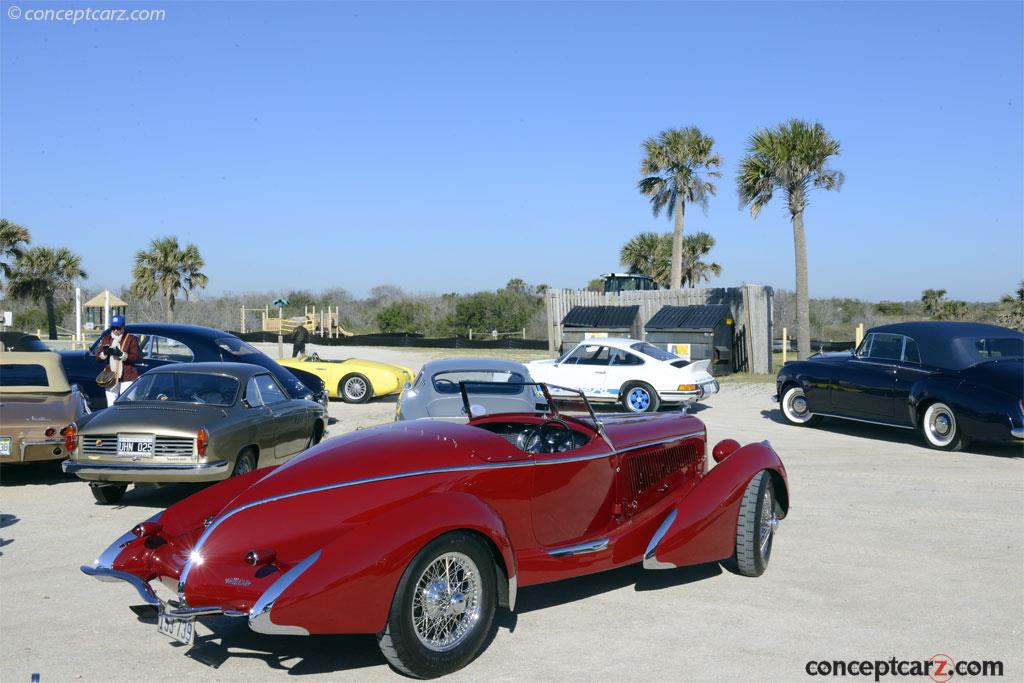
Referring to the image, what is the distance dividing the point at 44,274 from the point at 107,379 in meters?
27.8

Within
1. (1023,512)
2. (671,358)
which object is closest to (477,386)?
(1023,512)

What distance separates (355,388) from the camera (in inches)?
715

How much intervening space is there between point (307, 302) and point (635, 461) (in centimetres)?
6371

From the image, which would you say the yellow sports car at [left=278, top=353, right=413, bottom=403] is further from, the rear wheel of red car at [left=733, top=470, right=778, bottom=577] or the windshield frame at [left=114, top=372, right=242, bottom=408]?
the rear wheel of red car at [left=733, top=470, right=778, bottom=577]

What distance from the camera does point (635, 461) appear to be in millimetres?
5734

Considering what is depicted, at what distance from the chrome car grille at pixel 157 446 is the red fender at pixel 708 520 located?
4.50 m

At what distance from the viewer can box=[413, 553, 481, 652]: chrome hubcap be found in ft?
13.6

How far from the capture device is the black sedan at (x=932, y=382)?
1080cm

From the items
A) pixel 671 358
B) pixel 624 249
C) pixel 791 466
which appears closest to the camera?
pixel 791 466

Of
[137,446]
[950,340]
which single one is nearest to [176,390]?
[137,446]

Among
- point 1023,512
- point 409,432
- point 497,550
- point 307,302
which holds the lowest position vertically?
point 1023,512

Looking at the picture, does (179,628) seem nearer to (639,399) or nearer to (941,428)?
(941,428)

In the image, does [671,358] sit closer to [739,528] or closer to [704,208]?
[739,528]

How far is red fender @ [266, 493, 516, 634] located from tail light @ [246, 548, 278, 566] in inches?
10.8
